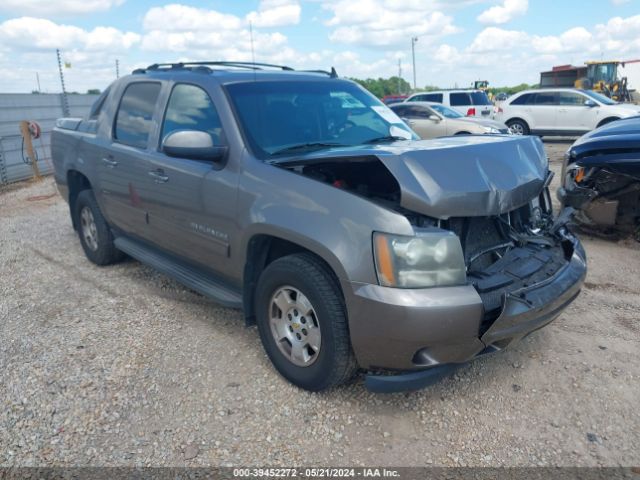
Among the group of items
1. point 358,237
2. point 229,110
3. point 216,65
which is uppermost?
point 216,65

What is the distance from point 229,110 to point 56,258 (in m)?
3.51

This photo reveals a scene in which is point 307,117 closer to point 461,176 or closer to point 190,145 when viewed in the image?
point 190,145

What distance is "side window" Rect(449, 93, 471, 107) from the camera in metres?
18.7

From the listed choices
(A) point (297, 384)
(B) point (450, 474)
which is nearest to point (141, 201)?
(A) point (297, 384)

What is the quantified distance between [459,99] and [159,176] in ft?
54.6

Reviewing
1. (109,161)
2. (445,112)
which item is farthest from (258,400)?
(445,112)

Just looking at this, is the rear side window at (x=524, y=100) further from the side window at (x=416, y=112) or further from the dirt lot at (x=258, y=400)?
the dirt lot at (x=258, y=400)

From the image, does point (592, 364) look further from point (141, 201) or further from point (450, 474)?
point (141, 201)

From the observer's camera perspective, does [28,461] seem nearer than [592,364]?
Yes

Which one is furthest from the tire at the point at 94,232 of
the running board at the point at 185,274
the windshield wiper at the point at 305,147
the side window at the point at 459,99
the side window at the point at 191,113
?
A: the side window at the point at 459,99

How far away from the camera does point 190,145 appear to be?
10.6 feet

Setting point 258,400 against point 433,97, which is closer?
point 258,400

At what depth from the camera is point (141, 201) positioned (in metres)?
4.28

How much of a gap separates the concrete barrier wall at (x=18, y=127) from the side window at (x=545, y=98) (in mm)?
14066
